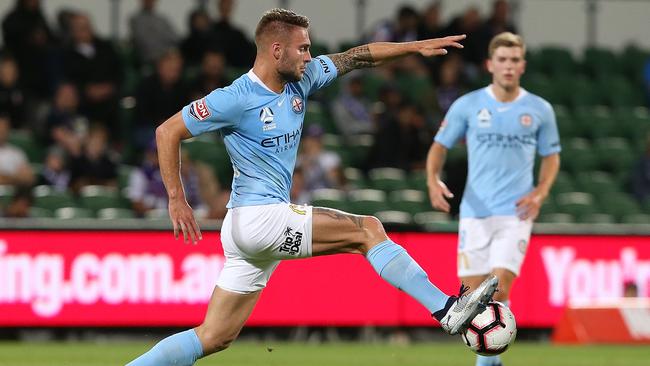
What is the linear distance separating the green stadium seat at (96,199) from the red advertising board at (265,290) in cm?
99

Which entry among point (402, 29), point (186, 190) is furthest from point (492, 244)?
point (402, 29)

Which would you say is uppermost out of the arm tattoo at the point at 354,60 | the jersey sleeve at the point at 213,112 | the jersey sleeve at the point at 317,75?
the arm tattoo at the point at 354,60

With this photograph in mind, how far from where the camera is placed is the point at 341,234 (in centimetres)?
739

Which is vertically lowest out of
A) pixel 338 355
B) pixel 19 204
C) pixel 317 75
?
pixel 338 355

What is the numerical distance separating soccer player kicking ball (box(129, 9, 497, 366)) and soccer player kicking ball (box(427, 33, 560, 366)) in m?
2.13

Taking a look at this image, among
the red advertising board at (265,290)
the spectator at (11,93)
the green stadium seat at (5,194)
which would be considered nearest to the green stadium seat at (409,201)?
the red advertising board at (265,290)

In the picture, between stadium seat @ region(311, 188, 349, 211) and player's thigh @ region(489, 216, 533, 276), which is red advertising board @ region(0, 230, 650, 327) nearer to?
stadium seat @ region(311, 188, 349, 211)

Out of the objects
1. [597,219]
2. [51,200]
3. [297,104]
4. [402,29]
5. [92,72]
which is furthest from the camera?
[402,29]

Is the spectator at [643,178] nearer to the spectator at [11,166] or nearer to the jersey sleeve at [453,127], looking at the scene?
the spectator at [11,166]

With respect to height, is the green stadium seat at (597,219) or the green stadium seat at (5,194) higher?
the green stadium seat at (5,194)

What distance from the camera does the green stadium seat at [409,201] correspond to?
1582 cm

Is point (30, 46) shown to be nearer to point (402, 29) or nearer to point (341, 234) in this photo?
point (402, 29)

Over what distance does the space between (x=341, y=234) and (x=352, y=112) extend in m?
10.1

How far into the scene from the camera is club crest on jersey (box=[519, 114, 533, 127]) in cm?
988
